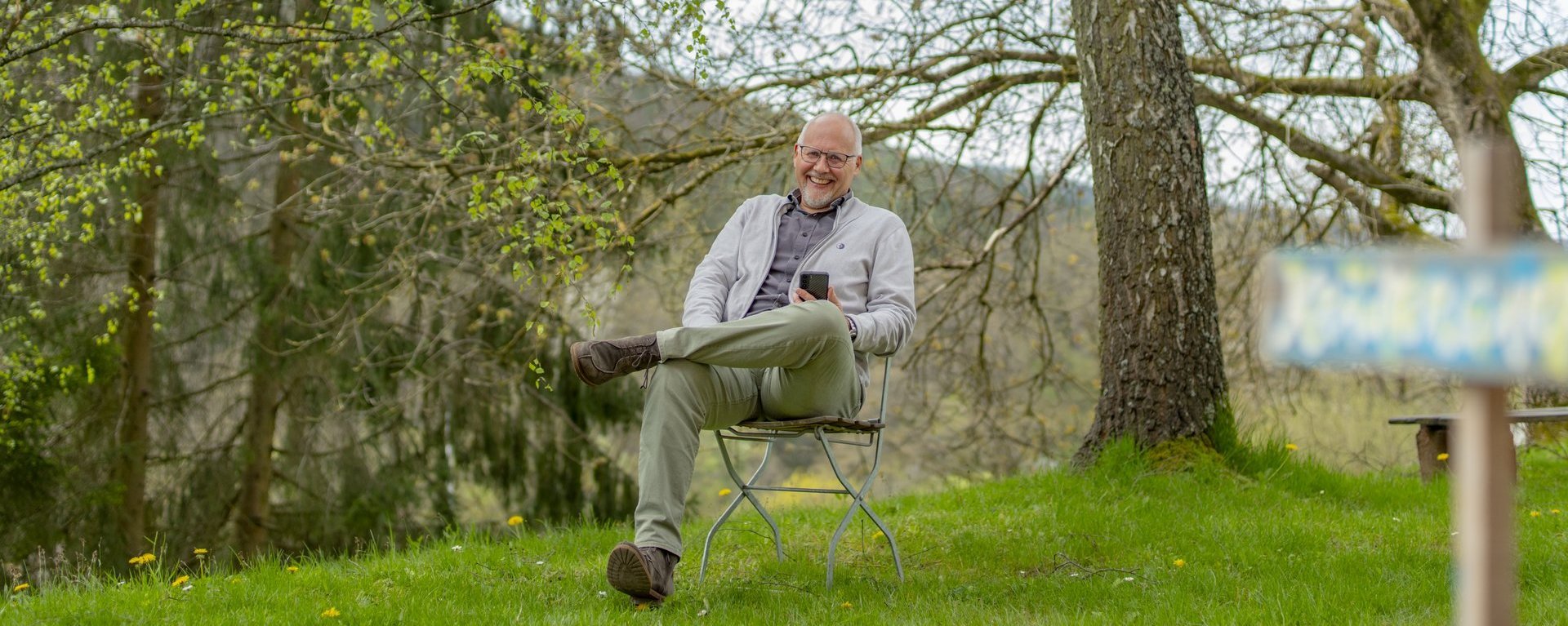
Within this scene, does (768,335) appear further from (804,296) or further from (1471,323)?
(1471,323)

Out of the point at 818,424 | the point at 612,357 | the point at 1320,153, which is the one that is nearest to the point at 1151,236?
the point at 818,424

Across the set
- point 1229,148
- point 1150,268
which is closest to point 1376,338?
point 1150,268

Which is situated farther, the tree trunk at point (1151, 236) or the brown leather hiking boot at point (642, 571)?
the tree trunk at point (1151, 236)

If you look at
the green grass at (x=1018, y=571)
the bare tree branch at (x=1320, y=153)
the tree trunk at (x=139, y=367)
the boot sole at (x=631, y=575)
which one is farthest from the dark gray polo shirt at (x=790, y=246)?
the tree trunk at (x=139, y=367)

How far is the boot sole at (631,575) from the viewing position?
9.45 ft

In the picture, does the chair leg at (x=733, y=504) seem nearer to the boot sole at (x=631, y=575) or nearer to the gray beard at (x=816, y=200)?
the boot sole at (x=631, y=575)

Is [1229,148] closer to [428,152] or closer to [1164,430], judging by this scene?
[1164,430]

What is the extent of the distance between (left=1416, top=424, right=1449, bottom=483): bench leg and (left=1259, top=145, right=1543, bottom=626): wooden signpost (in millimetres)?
4215

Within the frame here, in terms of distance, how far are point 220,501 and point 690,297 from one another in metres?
6.73

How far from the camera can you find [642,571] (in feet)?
9.48

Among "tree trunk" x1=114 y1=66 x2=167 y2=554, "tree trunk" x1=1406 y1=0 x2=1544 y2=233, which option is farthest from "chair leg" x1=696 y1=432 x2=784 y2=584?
"tree trunk" x1=114 y1=66 x2=167 y2=554

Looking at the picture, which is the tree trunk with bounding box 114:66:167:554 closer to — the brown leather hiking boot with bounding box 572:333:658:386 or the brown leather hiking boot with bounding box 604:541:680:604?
the brown leather hiking boot with bounding box 572:333:658:386

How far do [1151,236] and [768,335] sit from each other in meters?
2.01

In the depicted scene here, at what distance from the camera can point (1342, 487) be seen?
4.54 metres
